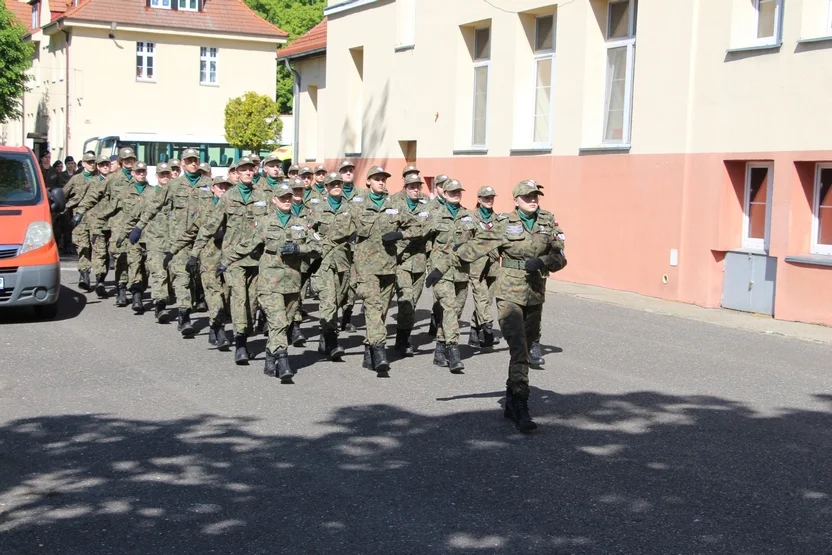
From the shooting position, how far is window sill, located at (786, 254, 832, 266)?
1400cm

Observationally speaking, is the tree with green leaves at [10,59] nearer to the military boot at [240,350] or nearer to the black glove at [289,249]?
the military boot at [240,350]

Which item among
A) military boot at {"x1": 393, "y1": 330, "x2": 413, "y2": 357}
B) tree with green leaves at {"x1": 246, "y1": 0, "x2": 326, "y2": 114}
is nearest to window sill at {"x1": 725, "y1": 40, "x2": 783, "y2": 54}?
military boot at {"x1": 393, "y1": 330, "x2": 413, "y2": 357}

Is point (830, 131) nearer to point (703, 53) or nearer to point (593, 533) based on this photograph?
point (703, 53)

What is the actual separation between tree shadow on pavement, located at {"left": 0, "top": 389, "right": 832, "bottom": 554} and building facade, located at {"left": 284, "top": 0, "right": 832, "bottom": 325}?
6.78 m

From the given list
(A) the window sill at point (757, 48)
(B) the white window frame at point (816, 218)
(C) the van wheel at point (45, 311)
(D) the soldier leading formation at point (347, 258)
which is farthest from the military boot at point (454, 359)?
(A) the window sill at point (757, 48)

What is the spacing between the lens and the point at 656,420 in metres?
8.29

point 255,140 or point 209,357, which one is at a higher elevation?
point 255,140

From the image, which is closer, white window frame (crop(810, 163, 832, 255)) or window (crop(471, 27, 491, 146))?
white window frame (crop(810, 163, 832, 255))

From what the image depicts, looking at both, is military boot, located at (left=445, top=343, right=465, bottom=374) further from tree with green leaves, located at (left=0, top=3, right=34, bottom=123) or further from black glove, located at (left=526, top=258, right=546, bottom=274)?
tree with green leaves, located at (left=0, top=3, right=34, bottom=123)

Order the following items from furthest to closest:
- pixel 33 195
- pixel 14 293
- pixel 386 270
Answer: pixel 33 195
pixel 14 293
pixel 386 270

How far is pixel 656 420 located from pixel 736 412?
0.81 meters

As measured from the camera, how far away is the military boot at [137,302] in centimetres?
1385

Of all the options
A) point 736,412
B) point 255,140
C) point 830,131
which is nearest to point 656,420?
point 736,412

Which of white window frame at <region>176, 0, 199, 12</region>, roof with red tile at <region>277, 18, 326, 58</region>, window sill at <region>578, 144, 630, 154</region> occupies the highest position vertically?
white window frame at <region>176, 0, 199, 12</region>
